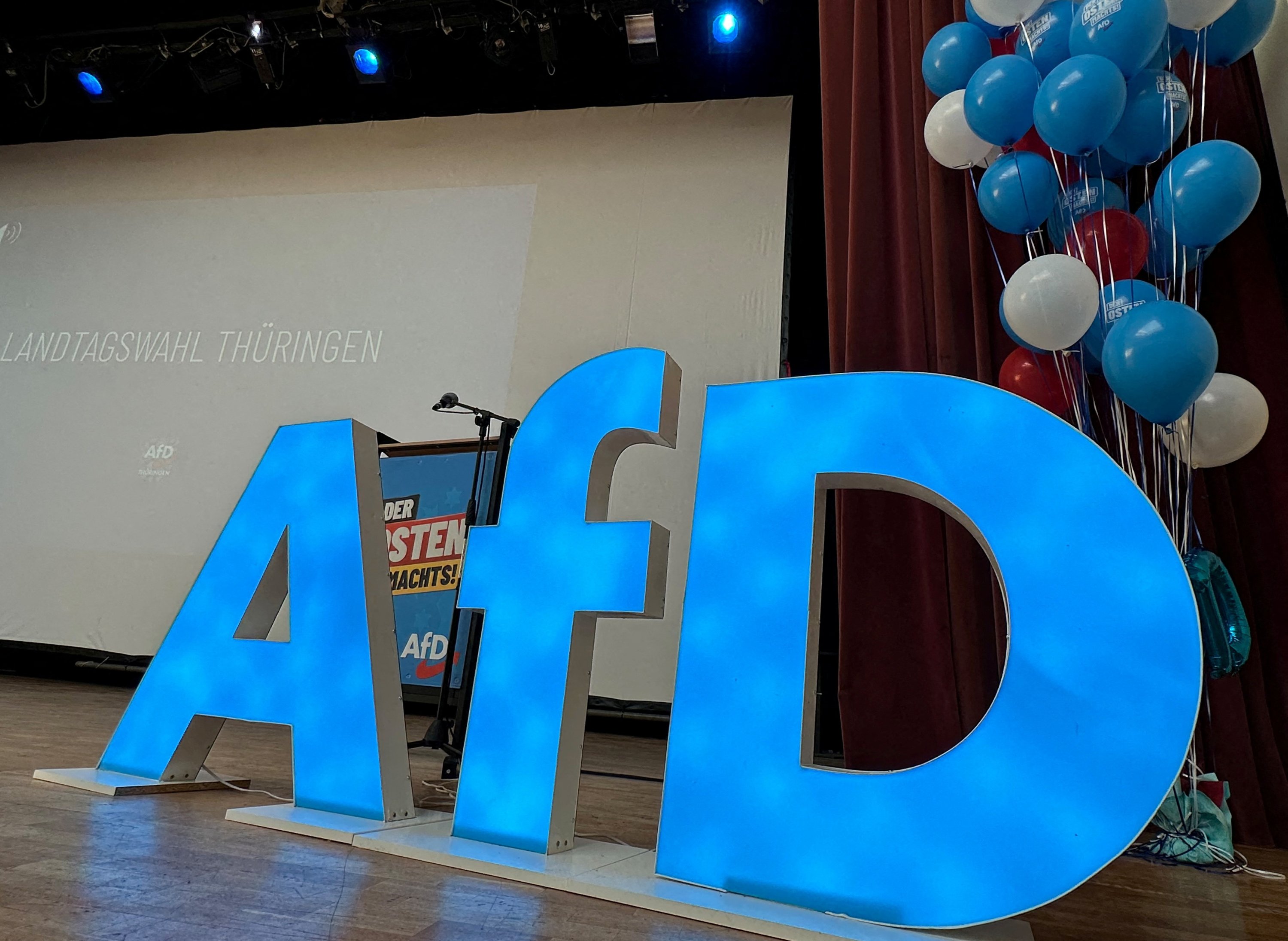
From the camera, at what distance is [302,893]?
102 cm

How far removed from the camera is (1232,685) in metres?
1.79

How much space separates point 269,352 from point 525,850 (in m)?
3.41

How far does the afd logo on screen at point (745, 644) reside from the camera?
38.3 inches

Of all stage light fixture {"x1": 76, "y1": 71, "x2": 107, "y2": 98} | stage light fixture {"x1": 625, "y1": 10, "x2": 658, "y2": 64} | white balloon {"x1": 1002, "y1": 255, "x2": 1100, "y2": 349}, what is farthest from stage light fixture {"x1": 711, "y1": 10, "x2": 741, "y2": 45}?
stage light fixture {"x1": 76, "y1": 71, "x2": 107, "y2": 98}

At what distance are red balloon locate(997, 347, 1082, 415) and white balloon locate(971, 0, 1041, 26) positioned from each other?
0.73 metres

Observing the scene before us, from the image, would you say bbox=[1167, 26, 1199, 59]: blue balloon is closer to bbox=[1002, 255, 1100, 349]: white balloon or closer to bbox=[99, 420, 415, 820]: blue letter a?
bbox=[1002, 255, 1100, 349]: white balloon

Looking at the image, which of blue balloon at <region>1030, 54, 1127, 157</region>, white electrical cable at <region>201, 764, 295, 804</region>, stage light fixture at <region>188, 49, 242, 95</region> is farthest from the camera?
stage light fixture at <region>188, 49, 242, 95</region>

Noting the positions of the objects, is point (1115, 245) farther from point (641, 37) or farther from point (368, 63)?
point (368, 63)

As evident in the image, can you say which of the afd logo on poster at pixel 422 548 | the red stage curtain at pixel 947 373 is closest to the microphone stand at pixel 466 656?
the red stage curtain at pixel 947 373

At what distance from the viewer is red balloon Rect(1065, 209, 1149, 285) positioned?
1.69 m

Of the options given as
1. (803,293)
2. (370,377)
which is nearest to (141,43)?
(370,377)

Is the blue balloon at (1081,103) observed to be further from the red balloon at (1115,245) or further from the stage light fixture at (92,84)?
the stage light fixture at (92,84)

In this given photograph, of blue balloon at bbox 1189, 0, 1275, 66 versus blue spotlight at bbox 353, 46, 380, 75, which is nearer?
blue balloon at bbox 1189, 0, 1275, 66

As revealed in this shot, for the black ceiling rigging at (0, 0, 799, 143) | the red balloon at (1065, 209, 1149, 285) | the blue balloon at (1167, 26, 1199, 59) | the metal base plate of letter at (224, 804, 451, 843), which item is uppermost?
the black ceiling rigging at (0, 0, 799, 143)
